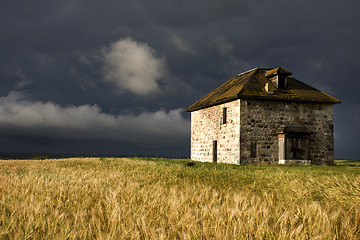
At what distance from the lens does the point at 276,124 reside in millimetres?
21406

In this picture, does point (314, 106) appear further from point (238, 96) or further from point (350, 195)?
point (350, 195)

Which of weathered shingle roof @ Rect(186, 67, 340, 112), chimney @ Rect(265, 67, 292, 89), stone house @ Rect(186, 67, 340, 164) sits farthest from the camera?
chimney @ Rect(265, 67, 292, 89)

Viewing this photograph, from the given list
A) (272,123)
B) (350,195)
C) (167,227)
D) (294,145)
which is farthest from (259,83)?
(167,227)

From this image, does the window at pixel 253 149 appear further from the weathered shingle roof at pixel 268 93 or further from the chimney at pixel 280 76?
the chimney at pixel 280 76

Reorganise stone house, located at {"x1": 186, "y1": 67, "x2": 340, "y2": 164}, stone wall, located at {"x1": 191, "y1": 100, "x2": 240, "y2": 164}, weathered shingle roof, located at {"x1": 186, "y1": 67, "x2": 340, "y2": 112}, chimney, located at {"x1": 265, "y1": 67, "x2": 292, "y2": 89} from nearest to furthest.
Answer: stone house, located at {"x1": 186, "y1": 67, "x2": 340, "y2": 164} → stone wall, located at {"x1": 191, "y1": 100, "x2": 240, "y2": 164} → weathered shingle roof, located at {"x1": 186, "y1": 67, "x2": 340, "y2": 112} → chimney, located at {"x1": 265, "y1": 67, "x2": 292, "y2": 89}

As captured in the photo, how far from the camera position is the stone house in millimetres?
20547

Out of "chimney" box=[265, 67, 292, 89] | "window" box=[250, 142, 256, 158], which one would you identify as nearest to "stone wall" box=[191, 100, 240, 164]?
"window" box=[250, 142, 256, 158]

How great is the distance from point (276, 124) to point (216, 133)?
15.3ft

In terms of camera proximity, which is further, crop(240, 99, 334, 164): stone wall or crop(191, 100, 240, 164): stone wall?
crop(191, 100, 240, 164): stone wall

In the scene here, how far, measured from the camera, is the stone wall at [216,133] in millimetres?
20766

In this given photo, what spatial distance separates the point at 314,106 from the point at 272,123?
433 cm

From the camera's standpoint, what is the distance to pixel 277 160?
2114 centimetres

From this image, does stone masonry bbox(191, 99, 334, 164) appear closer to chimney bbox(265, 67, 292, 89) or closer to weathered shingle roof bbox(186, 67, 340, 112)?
weathered shingle roof bbox(186, 67, 340, 112)

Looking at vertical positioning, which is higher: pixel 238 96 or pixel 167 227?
pixel 238 96
